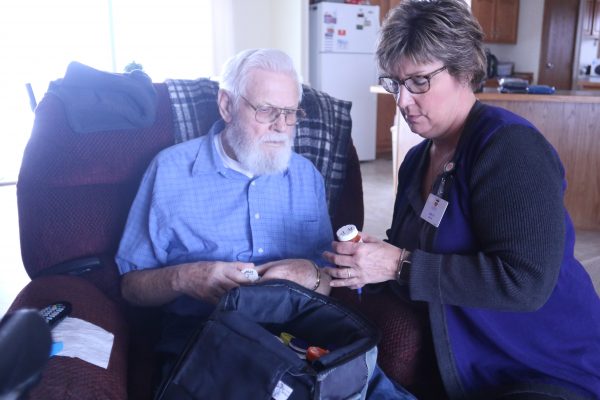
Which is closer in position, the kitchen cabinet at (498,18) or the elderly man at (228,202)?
the elderly man at (228,202)

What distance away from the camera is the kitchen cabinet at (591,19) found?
22.6 feet

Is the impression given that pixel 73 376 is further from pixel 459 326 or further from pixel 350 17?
pixel 350 17

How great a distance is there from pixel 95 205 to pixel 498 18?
6552 mm

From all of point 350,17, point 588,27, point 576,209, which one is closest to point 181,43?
point 350,17

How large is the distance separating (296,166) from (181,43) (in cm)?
382

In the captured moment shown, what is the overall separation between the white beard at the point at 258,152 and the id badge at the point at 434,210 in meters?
0.45

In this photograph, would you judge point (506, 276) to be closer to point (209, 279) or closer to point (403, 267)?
point (403, 267)

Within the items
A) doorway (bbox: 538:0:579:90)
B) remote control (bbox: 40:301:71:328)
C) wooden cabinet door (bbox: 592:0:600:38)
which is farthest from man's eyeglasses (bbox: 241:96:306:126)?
wooden cabinet door (bbox: 592:0:600:38)

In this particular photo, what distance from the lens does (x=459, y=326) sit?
3.47 ft

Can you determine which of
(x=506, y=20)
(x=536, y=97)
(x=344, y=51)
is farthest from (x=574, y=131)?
(x=506, y=20)

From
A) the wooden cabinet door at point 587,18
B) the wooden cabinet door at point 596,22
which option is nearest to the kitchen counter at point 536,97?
the wooden cabinet door at point 587,18

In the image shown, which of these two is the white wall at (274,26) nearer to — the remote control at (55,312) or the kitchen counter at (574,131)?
the kitchen counter at (574,131)

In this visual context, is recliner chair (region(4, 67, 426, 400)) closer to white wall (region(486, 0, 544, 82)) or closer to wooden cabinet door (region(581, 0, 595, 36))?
white wall (region(486, 0, 544, 82))

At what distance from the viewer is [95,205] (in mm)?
1416
